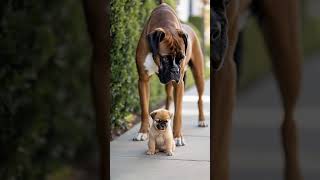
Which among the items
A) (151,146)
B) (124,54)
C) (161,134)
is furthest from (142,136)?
(124,54)

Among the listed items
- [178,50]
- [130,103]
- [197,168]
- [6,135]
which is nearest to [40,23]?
[6,135]

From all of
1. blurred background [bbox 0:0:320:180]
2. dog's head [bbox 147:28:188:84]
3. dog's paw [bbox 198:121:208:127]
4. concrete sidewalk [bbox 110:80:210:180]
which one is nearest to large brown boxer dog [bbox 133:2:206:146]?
dog's head [bbox 147:28:188:84]

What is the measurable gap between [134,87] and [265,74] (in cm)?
348

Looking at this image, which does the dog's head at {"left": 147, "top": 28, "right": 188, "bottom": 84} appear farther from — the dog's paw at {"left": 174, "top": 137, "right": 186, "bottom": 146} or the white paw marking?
the white paw marking

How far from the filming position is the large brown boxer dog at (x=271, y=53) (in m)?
2.95

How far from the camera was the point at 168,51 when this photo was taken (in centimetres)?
390

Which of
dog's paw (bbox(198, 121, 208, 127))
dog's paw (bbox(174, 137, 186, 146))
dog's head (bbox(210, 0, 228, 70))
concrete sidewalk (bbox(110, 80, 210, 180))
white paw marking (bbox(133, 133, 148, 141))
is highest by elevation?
dog's head (bbox(210, 0, 228, 70))

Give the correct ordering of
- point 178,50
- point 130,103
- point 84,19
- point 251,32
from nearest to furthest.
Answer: point 251,32 < point 84,19 < point 178,50 < point 130,103

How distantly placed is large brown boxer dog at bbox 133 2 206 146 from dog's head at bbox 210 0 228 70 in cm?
91

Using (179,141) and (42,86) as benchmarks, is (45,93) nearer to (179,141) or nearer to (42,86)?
(42,86)

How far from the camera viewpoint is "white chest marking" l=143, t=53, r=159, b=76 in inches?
165

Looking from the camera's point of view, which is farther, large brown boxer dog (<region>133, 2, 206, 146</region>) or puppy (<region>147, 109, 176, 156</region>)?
puppy (<region>147, 109, 176, 156</region>)

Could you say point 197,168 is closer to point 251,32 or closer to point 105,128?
point 105,128

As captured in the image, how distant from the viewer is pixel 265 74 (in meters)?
2.98
